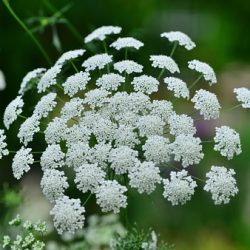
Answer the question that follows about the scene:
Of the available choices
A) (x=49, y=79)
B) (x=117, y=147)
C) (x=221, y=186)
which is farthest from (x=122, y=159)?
(x=49, y=79)

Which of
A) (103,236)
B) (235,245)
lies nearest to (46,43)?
(235,245)

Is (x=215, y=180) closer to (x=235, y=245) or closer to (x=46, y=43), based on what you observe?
(x=235, y=245)

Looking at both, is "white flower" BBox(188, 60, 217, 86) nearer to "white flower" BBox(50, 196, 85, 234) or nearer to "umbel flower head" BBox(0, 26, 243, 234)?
"umbel flower head" BBox(0, 26, 243, 234)

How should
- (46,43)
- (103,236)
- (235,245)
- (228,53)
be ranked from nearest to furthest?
(103,236) < (235,245) < (46,43) < (228,53)

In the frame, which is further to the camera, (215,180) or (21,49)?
(21,49)

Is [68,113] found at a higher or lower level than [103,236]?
higher

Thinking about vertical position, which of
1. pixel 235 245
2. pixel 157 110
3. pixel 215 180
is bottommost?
pixel 235 245

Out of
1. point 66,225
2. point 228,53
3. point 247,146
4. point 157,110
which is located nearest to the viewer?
point 66,225
